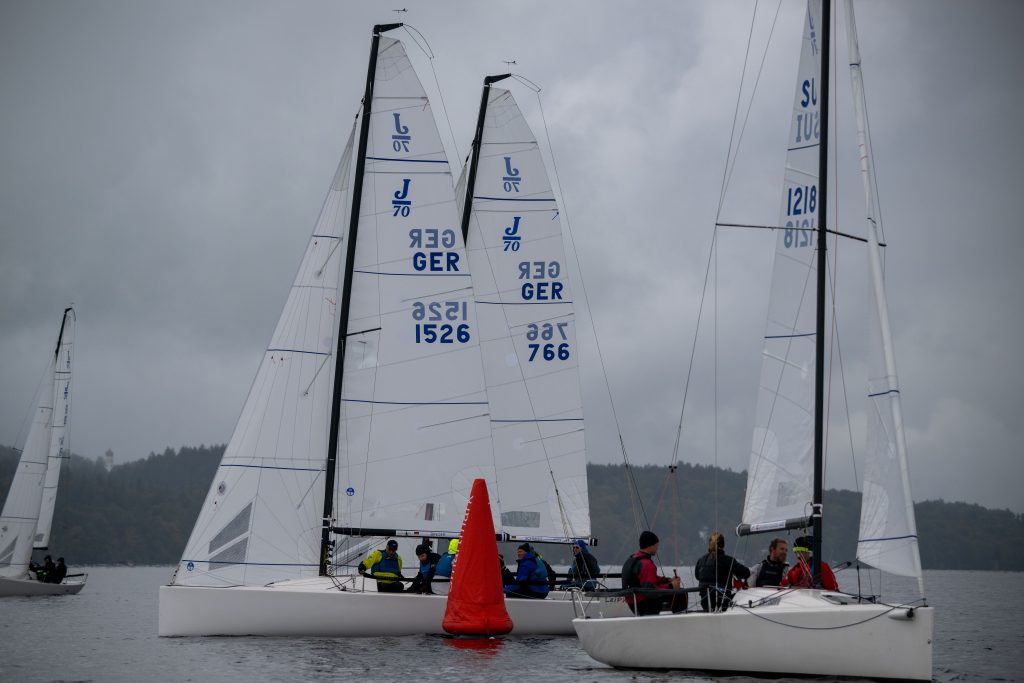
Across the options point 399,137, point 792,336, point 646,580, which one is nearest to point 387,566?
point 646,580

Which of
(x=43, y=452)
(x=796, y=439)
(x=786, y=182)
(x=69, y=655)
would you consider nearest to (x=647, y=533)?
(x=796, y=439)

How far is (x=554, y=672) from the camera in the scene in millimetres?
16562

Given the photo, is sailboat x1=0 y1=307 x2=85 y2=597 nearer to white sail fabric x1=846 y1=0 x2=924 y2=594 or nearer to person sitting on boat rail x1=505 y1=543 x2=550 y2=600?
person sitting on boat rail x1=505 y1=543 x2=550 y2=600

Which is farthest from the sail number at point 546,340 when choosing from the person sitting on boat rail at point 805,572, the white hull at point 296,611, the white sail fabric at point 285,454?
the person sitting on boat rail at point 805,572

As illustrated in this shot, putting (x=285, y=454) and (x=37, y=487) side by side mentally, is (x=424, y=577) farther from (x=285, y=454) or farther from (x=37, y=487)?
(x=37, y=487)

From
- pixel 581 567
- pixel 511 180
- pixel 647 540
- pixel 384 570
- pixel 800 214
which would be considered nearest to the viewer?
pixel 647 540

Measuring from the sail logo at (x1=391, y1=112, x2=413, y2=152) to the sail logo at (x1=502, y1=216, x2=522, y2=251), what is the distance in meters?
3.85

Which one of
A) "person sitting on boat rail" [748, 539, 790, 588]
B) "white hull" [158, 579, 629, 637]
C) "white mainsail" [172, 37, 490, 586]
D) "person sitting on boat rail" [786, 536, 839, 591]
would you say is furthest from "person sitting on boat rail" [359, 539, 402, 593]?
"person sitting on boat rail" [786, 536, 839, 591]

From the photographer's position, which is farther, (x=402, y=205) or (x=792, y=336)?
(x=402, y=205)

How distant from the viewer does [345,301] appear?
2200 cm

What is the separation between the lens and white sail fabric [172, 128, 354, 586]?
20312mm

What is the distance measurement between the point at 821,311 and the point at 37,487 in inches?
1280

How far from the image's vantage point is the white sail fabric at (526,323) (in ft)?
82.1

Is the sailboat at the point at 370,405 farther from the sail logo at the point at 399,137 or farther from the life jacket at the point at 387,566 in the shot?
the life jacket at the point at 387,566
